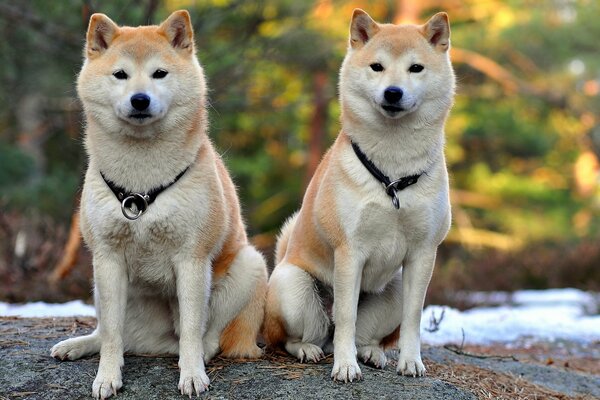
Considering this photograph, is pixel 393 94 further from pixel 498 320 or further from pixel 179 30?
pixel 498 320

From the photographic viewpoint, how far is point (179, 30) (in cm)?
360

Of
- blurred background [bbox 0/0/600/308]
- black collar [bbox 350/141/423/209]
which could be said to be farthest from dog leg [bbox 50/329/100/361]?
blurred background [bbox 0/0/600/308]

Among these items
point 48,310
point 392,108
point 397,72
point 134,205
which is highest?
point 397,72

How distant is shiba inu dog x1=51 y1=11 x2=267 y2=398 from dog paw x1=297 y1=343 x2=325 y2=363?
1.86ft

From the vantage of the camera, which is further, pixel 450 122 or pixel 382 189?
pixel 450 122

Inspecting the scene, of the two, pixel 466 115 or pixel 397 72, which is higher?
pixel 397 72

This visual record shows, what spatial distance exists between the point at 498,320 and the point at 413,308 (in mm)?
3775

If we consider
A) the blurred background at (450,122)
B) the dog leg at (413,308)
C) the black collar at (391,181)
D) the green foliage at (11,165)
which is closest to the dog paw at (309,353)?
the dog leg at (413,308)

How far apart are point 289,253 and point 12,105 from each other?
12266 mm

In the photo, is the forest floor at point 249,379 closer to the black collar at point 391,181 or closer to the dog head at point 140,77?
the black collar at point 391,181

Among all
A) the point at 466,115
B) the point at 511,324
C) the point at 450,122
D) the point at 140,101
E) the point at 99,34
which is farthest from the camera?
the point at 466,115

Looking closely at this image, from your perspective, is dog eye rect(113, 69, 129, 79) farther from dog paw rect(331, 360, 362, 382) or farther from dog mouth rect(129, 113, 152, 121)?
dog paw rect(331, 360, 362, 382)

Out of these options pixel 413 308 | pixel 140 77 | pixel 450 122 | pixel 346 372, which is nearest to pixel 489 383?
pixel 413 308

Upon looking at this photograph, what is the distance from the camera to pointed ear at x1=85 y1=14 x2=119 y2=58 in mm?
3467
